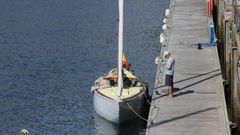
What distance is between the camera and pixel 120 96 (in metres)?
32.4

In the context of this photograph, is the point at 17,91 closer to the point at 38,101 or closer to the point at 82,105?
the point at 38,101

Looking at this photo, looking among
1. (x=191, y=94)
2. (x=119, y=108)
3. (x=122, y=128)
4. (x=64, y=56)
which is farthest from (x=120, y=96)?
(x=64, y=56)

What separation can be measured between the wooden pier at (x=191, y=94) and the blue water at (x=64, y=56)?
3.42 m

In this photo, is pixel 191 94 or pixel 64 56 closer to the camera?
pixel 191 94

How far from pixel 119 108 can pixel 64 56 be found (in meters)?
21.5

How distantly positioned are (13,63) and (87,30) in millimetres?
14655

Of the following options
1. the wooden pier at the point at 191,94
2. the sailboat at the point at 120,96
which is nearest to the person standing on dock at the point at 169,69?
the wooden pier at the point at 191,94

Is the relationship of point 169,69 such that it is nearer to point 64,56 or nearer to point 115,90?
point 115,90

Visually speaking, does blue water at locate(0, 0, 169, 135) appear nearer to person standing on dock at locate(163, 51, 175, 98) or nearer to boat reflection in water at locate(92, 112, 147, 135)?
boat reflection in water at locate(92, 112, 147, 135)

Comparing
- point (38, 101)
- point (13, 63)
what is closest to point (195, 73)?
point (38, 101)

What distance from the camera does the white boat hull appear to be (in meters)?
32.2

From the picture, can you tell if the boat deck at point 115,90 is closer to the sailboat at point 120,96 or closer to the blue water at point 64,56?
the sailboat at point 120,96

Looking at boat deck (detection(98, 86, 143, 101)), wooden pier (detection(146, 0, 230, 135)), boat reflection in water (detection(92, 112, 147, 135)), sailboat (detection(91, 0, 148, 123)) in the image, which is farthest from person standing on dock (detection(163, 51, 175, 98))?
boat reflection in water (detection(92, 112, 147, 135))

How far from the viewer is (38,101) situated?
3978cm
